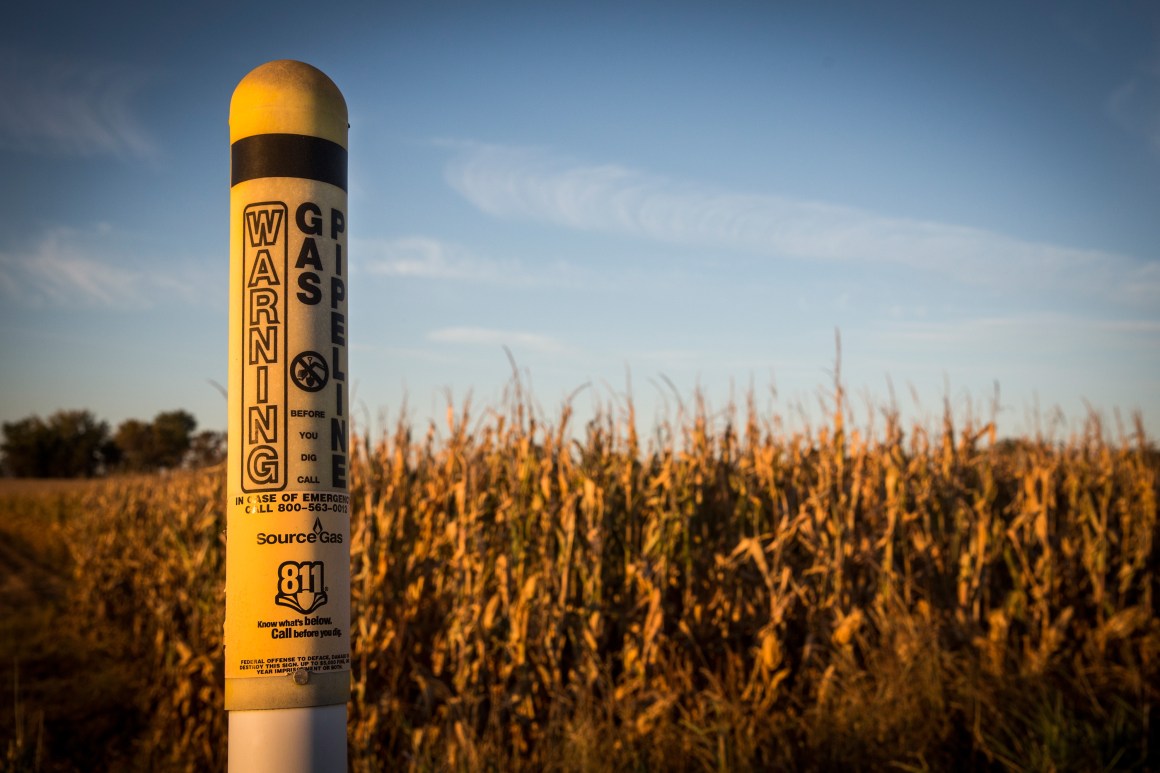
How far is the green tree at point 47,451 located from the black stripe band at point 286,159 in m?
56.0

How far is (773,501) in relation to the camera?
21.4 ft

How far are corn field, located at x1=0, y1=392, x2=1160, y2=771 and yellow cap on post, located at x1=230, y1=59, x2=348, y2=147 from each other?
357cm

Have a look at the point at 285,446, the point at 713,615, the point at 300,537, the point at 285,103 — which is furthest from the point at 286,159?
the point at 713,615

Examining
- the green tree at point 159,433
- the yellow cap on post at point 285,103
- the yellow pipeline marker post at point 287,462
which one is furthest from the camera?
the green tree at point 159,433

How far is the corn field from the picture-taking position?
17.8 feet

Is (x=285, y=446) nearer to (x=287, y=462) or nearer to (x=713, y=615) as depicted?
(x=287, y=462)

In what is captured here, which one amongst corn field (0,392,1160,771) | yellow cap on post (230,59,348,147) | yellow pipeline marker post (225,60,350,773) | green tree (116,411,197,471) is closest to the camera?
yellow pipeline marker post (225,60,350,773)

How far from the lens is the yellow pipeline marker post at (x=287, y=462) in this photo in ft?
7.32

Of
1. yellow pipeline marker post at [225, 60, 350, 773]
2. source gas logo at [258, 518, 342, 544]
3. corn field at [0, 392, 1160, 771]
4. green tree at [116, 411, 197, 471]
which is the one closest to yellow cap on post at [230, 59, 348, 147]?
yellow pipeline marker post at [225, 60, 350, 773]

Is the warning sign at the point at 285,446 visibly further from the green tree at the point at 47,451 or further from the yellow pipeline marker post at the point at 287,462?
the green tree at the point at 47,451

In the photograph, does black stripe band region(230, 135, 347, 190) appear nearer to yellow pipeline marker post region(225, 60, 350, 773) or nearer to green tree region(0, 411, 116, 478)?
yellow pipeline marker post region(225, 60, 350, 773)

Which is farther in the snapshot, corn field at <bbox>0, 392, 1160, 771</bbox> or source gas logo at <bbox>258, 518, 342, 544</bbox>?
corn field at <bbox>0, 392, 1160, 771</bbox>

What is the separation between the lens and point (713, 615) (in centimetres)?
618

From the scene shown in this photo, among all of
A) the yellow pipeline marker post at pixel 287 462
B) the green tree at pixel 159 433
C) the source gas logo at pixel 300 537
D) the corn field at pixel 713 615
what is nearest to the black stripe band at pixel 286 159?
the yellow pipeline marker post at pixel 287 462
